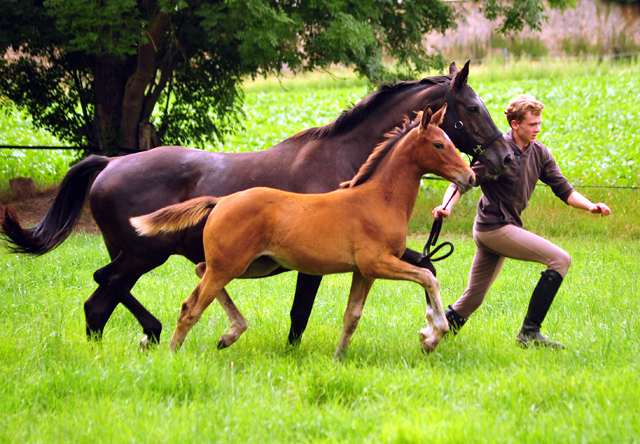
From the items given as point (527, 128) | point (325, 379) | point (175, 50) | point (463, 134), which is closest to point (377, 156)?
point (463, 134)

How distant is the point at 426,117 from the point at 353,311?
1.50 meters

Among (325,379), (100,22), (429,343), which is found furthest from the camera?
(100,22)

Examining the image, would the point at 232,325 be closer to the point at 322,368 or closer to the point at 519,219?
the point at 322,368

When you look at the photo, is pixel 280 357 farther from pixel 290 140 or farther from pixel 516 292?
pixel 516 292

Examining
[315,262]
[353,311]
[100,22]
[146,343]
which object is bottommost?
[146,343]

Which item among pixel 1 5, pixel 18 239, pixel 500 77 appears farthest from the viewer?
pixel 500 77

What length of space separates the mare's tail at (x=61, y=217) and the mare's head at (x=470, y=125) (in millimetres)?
3130

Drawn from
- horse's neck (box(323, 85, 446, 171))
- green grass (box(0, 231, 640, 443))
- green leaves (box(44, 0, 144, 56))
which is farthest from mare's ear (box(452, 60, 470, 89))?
green leaves (box(44, 0, 144, 56))

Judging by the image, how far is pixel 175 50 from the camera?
10883 mm

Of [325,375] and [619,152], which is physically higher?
[325,375]

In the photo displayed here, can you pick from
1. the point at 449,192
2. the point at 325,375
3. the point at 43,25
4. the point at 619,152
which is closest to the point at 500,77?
the point at 619,152

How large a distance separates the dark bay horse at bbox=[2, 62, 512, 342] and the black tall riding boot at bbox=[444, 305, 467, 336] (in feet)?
1.96

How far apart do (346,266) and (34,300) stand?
12.5 ft

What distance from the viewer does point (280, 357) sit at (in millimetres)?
4465
